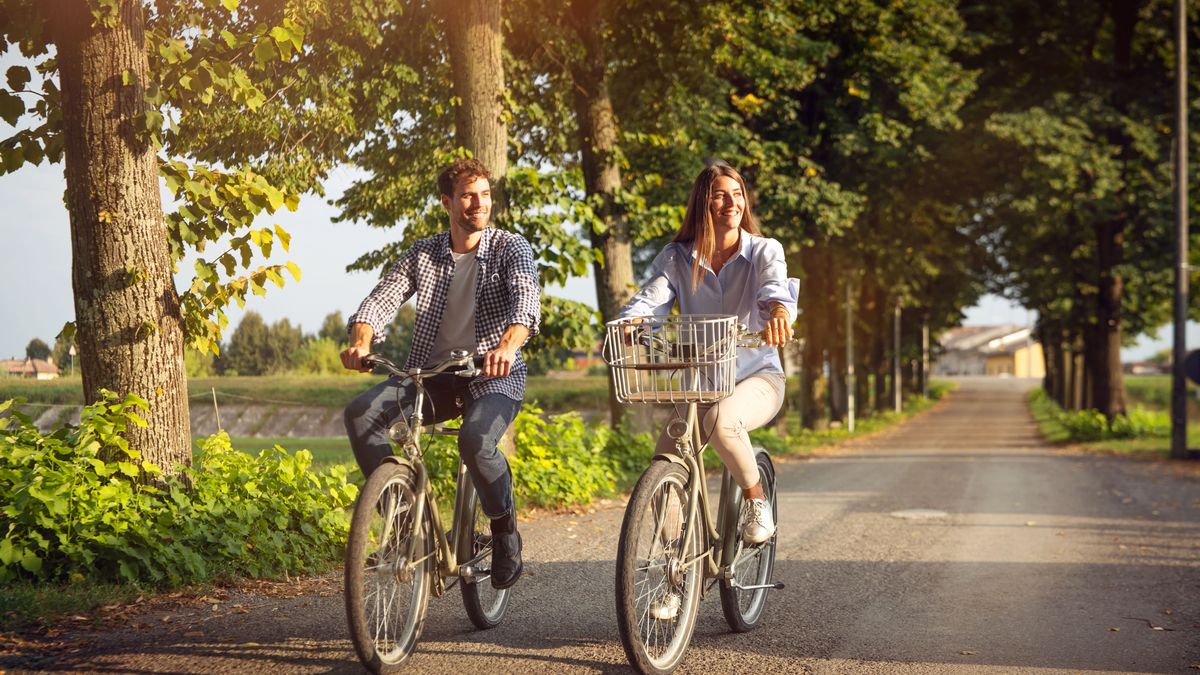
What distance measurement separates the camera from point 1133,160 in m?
25.0

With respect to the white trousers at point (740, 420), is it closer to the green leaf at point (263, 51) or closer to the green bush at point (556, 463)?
the green leaf at point (263, 51)

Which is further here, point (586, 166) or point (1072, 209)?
point (1072, 209)

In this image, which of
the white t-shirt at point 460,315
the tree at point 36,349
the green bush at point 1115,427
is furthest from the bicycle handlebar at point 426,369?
the green bush at point 1115,427

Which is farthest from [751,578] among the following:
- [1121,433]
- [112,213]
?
[1121,433]

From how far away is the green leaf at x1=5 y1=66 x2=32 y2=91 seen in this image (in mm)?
6738

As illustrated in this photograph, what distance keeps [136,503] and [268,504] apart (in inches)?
29.9

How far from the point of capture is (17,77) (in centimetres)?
677

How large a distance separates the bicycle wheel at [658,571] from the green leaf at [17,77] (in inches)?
181

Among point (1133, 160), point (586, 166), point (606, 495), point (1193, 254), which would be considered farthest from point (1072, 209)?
point (606, 495)

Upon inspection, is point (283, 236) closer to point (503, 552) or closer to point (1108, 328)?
point (503, 552)

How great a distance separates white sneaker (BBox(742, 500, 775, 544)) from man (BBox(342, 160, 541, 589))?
0.99 metres

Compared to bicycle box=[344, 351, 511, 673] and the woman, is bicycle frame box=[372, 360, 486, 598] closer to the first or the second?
bicycle box=[344, 351, 511, 673]

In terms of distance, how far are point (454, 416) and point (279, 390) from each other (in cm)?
518

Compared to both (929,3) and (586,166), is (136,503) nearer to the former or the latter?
(586,166)
